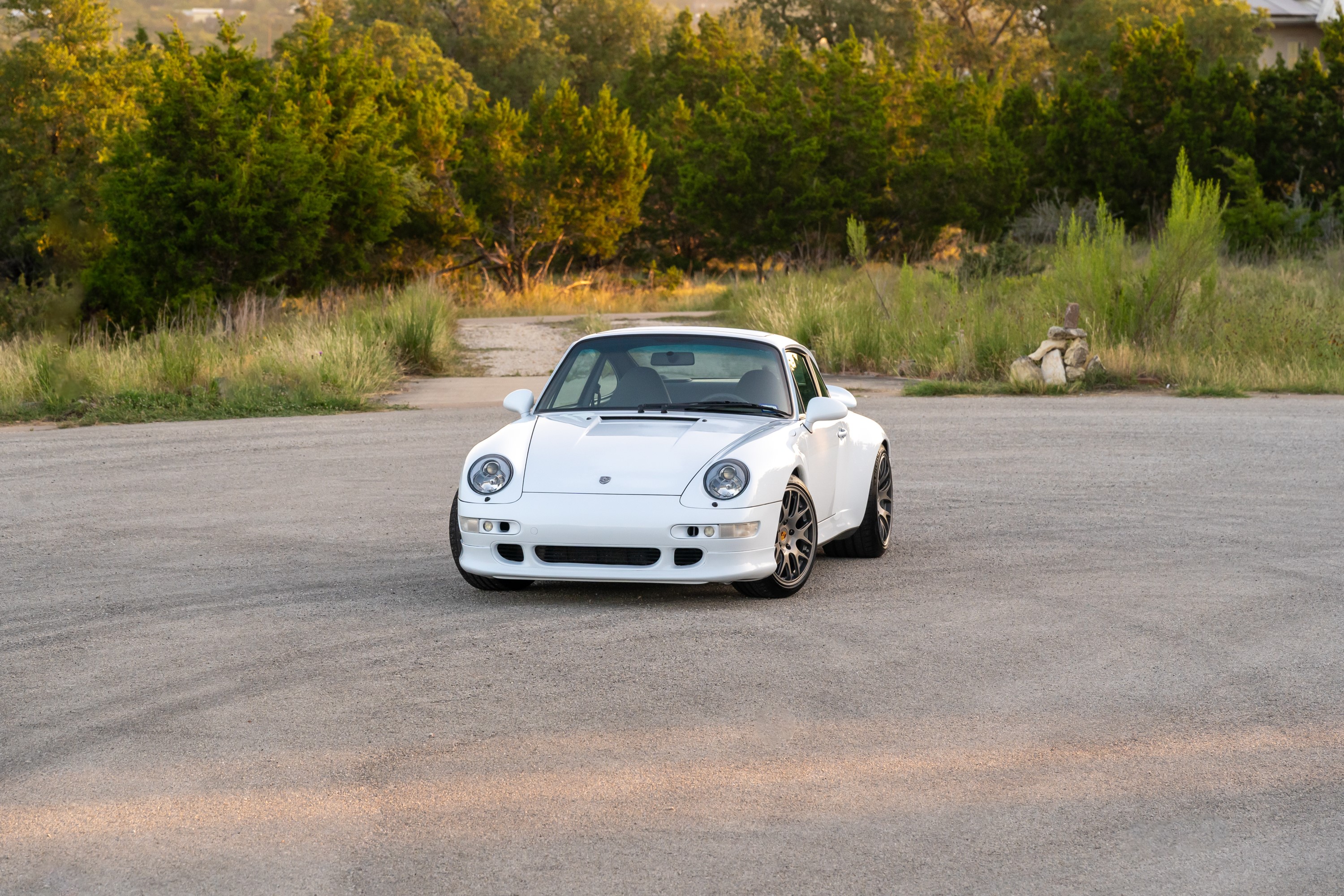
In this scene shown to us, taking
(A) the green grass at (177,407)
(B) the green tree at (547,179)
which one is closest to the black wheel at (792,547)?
(A) the green grass at (177,407)

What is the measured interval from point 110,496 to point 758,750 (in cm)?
828

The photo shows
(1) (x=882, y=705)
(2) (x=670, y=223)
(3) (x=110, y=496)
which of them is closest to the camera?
(1) (x=882, y=705)

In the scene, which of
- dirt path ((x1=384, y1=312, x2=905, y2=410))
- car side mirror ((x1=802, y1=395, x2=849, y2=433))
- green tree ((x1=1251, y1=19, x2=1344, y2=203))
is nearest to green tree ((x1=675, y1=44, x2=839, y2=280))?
dirt path ((x1=384, y1=312, x2=905, y2=410))

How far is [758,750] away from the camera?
536 cm

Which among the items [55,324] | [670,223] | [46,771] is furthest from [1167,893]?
[670,223]

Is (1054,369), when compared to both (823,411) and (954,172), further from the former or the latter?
(954,172)

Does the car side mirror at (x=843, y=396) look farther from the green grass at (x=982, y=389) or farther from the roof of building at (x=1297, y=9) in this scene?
the roof of building at (x=1297, y=9)

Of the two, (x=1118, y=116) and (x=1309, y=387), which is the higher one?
(x=1118, y=116)

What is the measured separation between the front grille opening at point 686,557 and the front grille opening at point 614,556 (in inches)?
3.0

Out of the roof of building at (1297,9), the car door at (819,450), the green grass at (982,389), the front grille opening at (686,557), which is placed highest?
the roof of building at (1297,9)

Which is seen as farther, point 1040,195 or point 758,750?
point 1040,195

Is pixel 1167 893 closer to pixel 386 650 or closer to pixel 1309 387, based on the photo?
pixel 386 650

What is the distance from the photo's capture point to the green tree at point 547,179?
132 feet

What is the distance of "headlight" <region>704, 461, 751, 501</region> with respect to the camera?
748 cm
